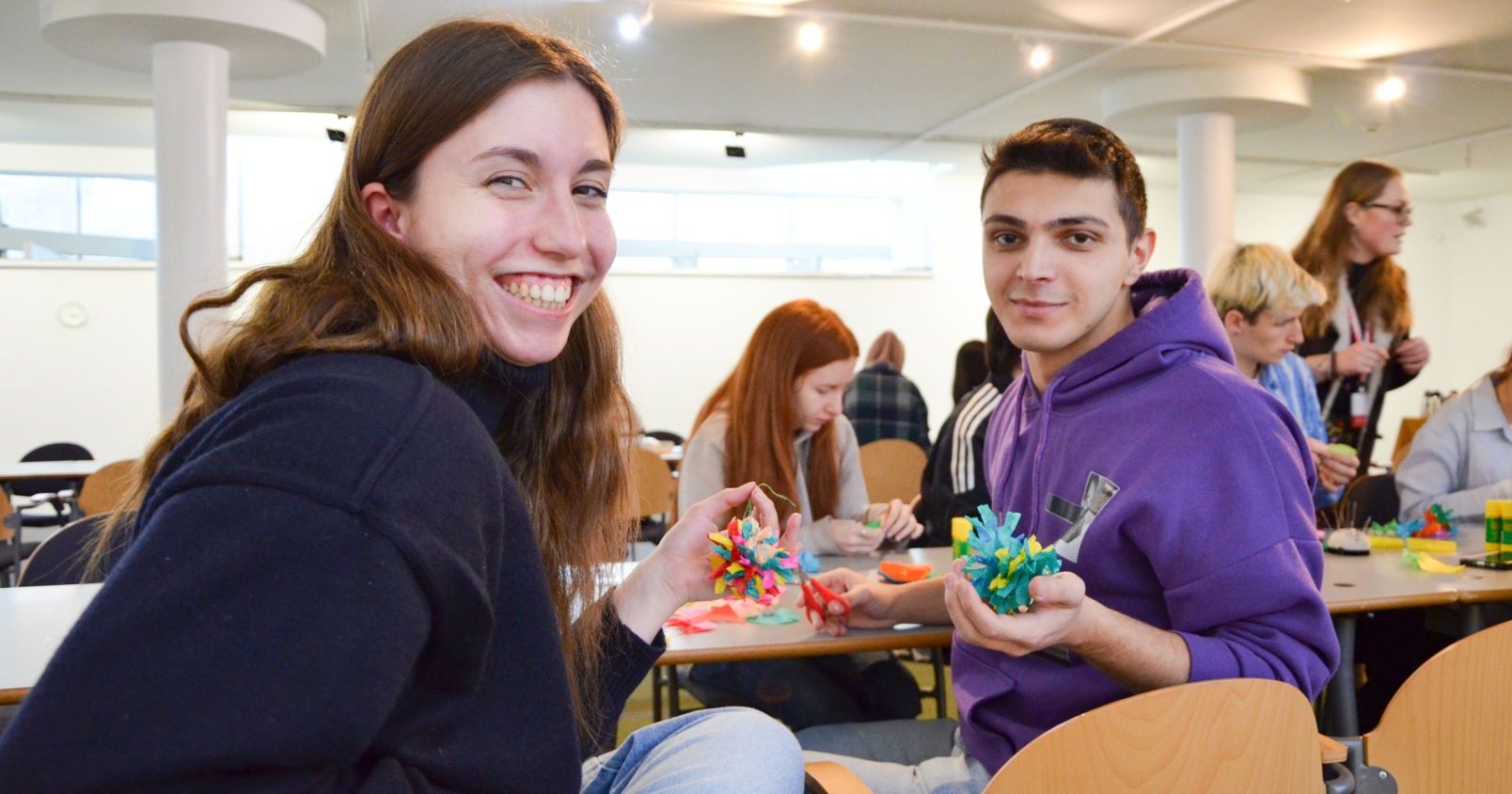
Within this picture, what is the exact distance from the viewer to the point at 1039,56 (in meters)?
6.90

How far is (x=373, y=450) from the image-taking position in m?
→ 0.85

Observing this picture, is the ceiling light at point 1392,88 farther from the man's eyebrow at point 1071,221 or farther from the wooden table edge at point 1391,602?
the man's eyebrow at point 1071,221

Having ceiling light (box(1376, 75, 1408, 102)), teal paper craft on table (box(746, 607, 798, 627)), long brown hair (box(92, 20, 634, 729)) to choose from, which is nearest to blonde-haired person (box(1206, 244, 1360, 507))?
teal paper craft on table (box(746, 607, 798, 627))

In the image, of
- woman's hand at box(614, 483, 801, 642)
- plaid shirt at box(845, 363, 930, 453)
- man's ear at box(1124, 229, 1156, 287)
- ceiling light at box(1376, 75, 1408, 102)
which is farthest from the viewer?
ceiling light at box(1376, 75, 1408, 102)

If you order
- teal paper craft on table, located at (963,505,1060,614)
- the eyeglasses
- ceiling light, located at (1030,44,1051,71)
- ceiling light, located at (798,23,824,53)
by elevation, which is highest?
ceiling light, located at (1030,44,1051,71)

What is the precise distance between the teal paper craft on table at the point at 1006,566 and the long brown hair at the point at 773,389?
1.72 m

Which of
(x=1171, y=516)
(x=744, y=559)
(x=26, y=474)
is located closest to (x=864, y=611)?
(x=744, y=559)

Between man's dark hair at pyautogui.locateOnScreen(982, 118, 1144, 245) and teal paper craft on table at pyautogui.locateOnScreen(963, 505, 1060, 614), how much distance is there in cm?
71

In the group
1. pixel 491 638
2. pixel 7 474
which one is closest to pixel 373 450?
pixel 491 638

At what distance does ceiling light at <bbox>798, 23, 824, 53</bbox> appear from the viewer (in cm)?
621

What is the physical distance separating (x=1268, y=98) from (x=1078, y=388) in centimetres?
663

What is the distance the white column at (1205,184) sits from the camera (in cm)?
796

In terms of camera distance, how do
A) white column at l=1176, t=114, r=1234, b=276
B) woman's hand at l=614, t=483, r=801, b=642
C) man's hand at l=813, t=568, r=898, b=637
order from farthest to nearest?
1. white column at l=1176, t=114, r=1234, b=276
2. man's hand at l=813, t=568, r=898, b=637
3. woman's hand at l=614, t=483, r=801, b=642

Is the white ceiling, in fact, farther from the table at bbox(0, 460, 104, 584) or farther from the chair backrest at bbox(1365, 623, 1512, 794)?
the chair backrest at bbox(1365, 623, 1512, 794)
